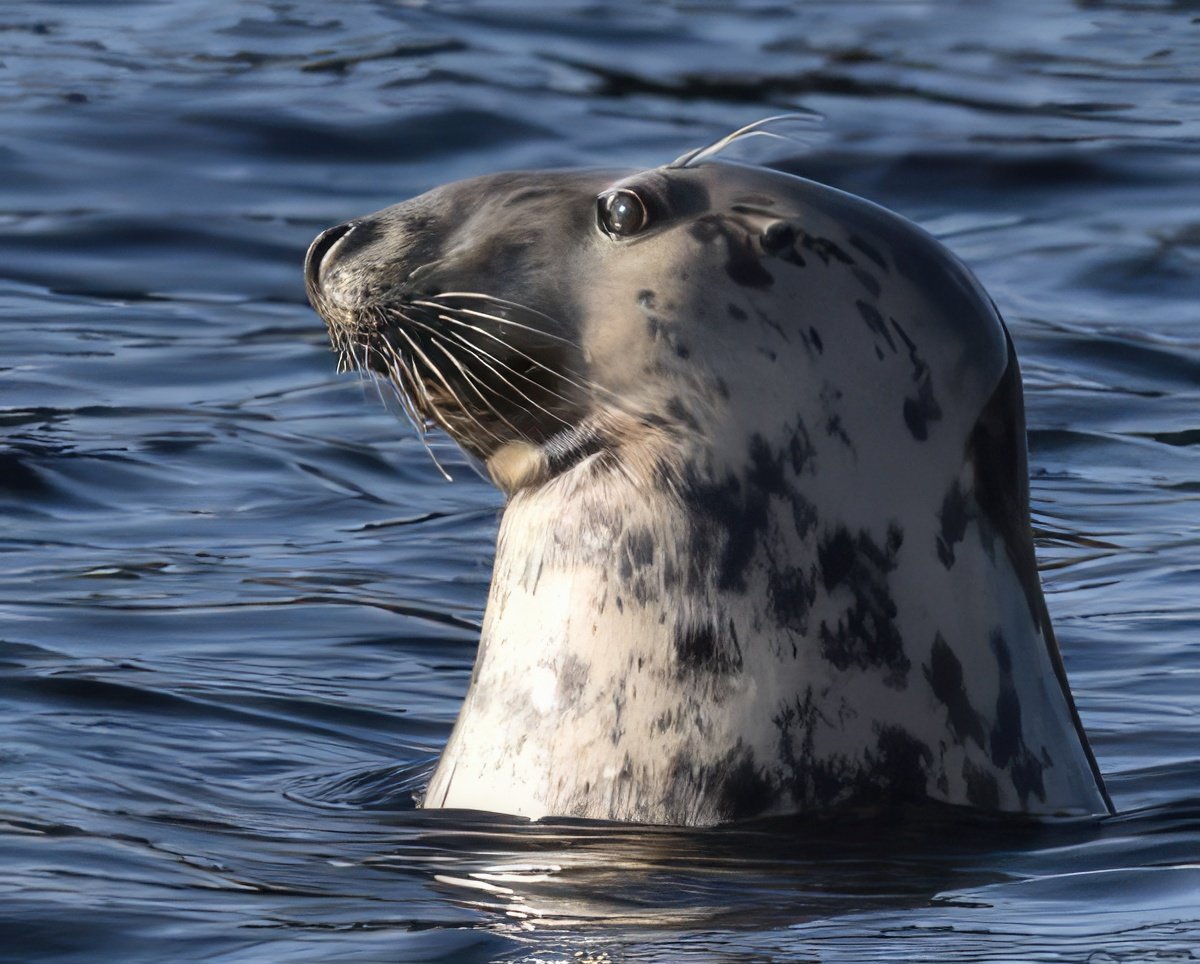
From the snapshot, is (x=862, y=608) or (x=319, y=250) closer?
(x=862, y=608)

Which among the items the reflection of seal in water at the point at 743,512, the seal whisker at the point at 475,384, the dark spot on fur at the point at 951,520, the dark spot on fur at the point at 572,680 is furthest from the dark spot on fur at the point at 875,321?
the dark spot on fur at the point at 572,680

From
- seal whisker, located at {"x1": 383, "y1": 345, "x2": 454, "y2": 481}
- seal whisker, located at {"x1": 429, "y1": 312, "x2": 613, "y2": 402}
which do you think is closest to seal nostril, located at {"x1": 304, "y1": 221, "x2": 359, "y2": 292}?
seal whisker, located at {"x1": 383, "y1": 345, "x2": 454, "y2": 481}

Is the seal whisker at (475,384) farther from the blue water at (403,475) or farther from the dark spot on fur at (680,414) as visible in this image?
the blue water at (403,475)

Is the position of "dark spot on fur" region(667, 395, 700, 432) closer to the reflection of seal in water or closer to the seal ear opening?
the reflection of seal in water

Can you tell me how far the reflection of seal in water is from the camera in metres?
4.62

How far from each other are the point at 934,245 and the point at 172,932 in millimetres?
1811

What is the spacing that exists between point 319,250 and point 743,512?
959 millimetres

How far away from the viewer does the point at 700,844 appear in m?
4.48

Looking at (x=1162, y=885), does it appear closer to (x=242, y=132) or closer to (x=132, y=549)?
(x=132, y=549)

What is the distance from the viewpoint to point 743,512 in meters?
4.64

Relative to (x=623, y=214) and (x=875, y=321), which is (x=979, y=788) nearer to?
(x=875, y=321)

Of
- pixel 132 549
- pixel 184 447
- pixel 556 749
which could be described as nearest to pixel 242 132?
pixel 184 447

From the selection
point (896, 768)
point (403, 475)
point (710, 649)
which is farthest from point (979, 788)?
point (403, 475)

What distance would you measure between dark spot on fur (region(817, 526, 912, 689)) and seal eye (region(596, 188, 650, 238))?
0.61 meters
